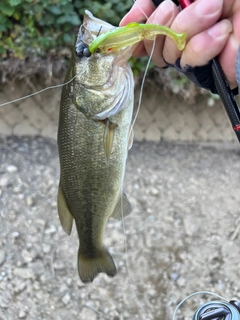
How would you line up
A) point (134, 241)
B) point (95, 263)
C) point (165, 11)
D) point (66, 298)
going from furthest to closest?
1. point (134, 241)
2. point (66, 298)
3. point (95, 263)
4. point (165, 11)

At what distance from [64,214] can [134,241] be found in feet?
3.96

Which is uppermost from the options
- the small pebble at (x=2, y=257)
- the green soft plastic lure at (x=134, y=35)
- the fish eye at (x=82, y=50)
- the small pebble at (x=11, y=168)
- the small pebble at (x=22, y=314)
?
the green soft plastic lure at (x=134, y=35)

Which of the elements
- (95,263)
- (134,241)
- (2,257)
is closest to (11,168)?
(2,257)

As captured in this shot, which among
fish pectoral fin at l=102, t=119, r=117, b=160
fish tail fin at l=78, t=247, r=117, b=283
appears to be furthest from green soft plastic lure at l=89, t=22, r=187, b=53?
fish tail fin at l=78, t=247, r=117, b=283

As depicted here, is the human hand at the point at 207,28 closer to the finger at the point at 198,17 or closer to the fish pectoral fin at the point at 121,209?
the finger at the point at 198,17

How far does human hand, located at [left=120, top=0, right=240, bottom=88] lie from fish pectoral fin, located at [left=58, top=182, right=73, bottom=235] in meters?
0.62

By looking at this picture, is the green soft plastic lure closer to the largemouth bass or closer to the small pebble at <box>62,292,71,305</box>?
the largemouth bass

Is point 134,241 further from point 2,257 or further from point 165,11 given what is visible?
point 165,11

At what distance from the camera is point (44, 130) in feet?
10.2

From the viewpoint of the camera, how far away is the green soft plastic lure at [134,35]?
3.20 ft

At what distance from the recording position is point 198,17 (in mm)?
974

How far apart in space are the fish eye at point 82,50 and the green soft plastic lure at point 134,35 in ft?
0.45

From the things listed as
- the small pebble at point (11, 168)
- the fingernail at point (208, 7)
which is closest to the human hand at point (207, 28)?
the fingernail at point (208, 7)

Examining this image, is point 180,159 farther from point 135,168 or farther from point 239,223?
point 239,223
